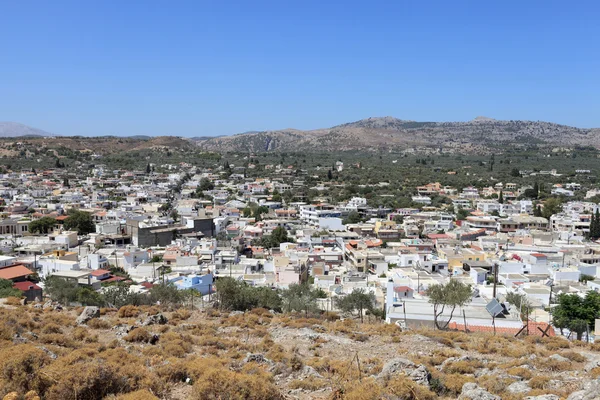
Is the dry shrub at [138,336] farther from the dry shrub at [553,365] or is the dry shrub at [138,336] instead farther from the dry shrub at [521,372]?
the dry shrub at [553,365]

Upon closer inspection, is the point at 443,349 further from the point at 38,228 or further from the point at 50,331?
the point at 38,228

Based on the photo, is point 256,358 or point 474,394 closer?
point 474,394

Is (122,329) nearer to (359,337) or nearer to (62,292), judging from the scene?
→ (359,337)

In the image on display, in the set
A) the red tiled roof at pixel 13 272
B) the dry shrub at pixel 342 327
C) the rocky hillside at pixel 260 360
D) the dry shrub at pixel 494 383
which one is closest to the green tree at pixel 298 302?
the dry shrub at pixel 342 327

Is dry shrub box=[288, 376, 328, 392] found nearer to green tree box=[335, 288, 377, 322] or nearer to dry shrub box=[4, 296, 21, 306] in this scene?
dry shrub box=[4, 296, 21, 306]

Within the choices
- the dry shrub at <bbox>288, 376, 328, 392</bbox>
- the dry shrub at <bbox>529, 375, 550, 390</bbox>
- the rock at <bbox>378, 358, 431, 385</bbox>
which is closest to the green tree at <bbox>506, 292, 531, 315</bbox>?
the dry shrub at <bbox>529, 375, 550, 390</bbox>

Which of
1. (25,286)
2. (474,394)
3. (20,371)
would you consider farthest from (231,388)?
(25,286)
